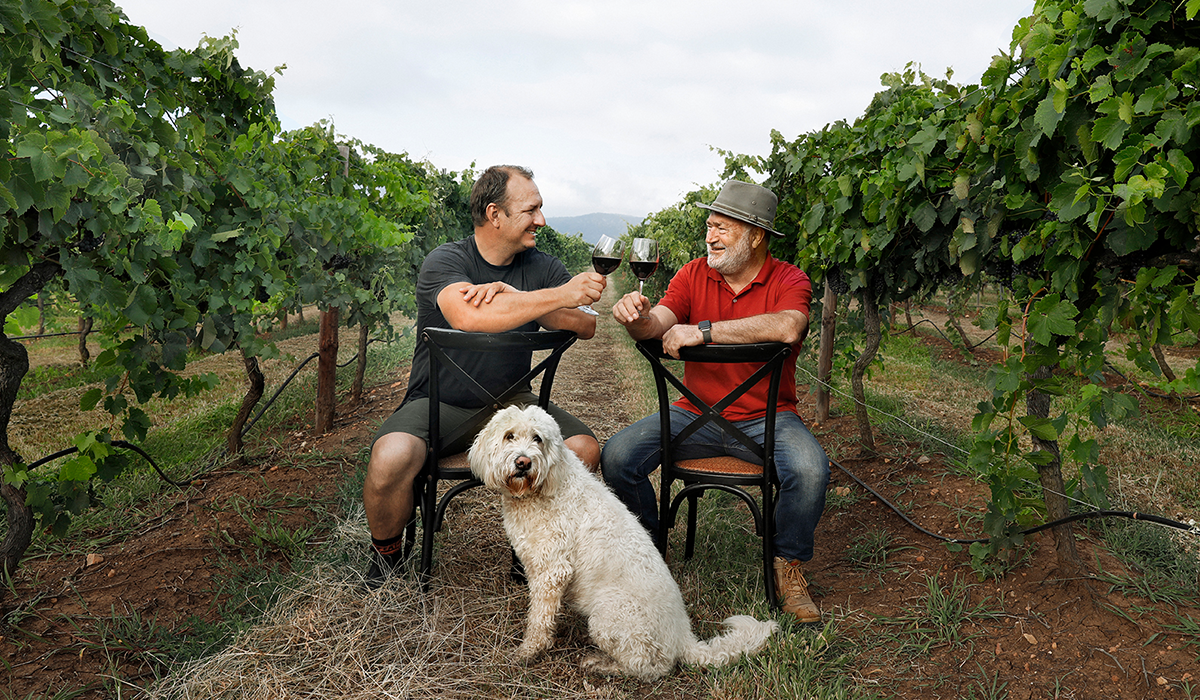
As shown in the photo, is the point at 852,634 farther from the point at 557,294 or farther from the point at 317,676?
the point at 317,676

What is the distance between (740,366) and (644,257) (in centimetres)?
85

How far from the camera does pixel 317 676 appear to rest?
2111 mm

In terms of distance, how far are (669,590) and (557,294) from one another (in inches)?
44.4

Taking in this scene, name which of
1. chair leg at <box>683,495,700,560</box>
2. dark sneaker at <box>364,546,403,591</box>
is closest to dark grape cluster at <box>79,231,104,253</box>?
dark sneaker at <box>364,546,403,591</box>

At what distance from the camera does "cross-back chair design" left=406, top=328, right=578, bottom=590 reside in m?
2.21

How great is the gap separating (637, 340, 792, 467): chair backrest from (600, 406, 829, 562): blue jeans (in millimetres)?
134

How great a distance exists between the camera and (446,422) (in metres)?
2.67

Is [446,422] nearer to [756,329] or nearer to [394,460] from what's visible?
[394,460]

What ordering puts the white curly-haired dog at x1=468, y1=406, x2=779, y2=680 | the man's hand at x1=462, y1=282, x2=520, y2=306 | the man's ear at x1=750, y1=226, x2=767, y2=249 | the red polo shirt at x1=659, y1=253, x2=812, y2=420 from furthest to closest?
the man's ear at x1=750, y1=226, x2=767, y2=249 → the red polo shirt at x1=659, y1=253, x2=812, y2=420 → the man's hand at x1=462, y1=282, x2=520, y2=306 → the white curly-haired dog at x1=468, y1=406, x2=779, y2=680

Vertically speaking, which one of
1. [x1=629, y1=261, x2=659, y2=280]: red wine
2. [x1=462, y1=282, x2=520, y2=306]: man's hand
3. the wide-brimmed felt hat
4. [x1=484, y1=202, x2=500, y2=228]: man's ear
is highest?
the wide-brimmed felt hat

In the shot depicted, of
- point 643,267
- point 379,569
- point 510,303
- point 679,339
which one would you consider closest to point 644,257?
point 643,267

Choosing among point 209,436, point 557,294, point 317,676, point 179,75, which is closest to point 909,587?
point 557,294

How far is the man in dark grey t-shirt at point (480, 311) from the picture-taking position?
92.6 inches

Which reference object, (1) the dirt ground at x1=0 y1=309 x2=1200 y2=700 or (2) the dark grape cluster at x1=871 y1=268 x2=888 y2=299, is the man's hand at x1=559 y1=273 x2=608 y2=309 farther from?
(2) the dark grape cluster at x1=871 y1=268 x2=888 y2=299
